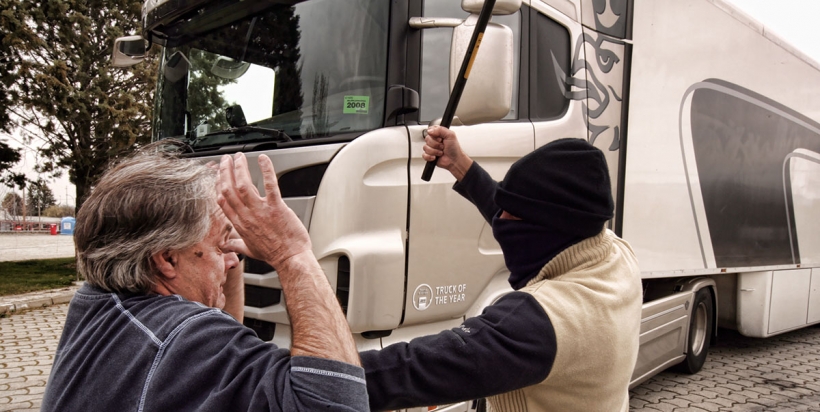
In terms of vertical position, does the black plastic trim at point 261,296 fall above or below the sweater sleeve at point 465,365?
below

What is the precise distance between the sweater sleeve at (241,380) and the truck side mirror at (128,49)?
380cm

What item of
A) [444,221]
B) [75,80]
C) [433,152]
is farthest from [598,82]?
[75,80]

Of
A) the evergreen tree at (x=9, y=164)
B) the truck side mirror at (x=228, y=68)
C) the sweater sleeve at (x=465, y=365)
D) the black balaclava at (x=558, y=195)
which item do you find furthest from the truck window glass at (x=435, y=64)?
the evergreen tree at (x=9, y=164)

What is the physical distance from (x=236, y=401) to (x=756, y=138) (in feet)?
18.5

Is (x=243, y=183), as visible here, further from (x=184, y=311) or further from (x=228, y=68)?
(x=228, y=68)

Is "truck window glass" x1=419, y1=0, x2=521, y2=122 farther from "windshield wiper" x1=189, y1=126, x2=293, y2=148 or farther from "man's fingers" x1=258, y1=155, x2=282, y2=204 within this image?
Result: "man's fingers" x1=258, y1=155, x2=282, y2=204

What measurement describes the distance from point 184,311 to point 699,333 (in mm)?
5638

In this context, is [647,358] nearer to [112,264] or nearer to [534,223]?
[534,223]

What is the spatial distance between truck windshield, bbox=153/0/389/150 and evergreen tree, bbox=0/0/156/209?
268 inches

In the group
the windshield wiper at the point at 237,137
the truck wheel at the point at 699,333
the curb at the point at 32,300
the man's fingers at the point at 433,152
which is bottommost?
the curb at the point at 32,300

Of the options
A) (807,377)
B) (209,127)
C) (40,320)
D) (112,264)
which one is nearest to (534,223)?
(112,264)

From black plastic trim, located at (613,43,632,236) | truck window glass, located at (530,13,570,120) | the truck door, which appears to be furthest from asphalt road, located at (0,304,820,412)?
truck window glass, located at (530,13,570,120)

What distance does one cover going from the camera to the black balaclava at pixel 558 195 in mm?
1436

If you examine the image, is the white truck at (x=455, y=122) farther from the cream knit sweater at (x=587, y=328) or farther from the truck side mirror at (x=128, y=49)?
the cream knit sweater at (x=587, y=328)
